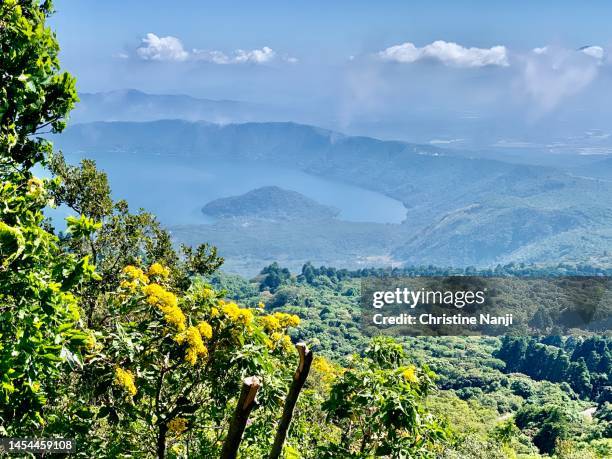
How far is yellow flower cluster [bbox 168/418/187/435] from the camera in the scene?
3873 millimetres

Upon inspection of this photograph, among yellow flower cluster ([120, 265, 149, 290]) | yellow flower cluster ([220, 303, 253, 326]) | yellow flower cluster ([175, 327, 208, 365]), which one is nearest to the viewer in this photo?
yellow flower cluster ([175, 327, 208, 365])

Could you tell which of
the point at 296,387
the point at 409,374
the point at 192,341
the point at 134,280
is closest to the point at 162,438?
the point at 192,341

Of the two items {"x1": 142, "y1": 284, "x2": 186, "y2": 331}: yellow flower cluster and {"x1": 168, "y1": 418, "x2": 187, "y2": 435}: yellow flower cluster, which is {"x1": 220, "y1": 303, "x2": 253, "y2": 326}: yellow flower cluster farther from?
{"x1": 168, "y1": 418, "x2": 187, "y2": 435}: yellow flower cluster

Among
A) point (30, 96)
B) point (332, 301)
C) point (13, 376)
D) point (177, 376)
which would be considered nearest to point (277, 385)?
point (177, 376)

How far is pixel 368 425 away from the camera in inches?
141

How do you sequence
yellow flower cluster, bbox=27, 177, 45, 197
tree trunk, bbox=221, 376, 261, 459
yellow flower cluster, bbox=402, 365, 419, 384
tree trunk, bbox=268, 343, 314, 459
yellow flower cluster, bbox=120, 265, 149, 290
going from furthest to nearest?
yellow flower cluster, bbox=120, 265, 149, 290, yellow flower cluster, bbox=402, 365, 419, 384, yellow flower cluster, bbox=27, 177, 45, 197, tree trunk, bbox=268, 343, 314, 459, tree trunk, bbox=221, 376, 261, 459

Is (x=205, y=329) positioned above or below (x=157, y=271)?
below

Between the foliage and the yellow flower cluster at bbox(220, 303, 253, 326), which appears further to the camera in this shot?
the yellow flower cluster at bbox(220, 303, 253, 326)

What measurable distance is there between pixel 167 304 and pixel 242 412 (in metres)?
2.04

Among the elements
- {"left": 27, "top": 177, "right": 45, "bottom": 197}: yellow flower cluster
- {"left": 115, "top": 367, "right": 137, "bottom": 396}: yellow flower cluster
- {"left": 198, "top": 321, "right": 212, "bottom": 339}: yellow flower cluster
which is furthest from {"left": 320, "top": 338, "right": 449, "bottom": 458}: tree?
{"left": 27, "top": 177, "right": 45, "bottom": 197}: yellow flower cluster

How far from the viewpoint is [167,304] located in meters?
3.68

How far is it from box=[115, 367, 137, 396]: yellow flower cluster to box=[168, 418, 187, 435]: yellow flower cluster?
44 centimetres

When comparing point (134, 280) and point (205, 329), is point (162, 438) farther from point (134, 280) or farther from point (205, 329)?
point (134, 280)

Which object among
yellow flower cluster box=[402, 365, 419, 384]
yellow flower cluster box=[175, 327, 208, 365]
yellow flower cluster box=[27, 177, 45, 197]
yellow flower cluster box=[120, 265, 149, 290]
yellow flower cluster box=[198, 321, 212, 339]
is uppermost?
yellow flower cluster box=[27, 177, 45, 197]
